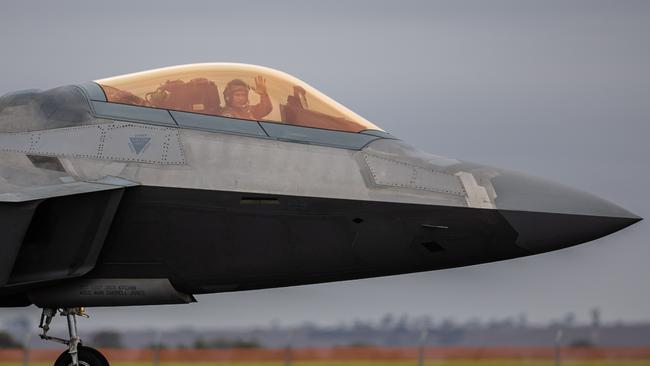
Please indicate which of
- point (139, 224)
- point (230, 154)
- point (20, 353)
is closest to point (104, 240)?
point (139, 224)

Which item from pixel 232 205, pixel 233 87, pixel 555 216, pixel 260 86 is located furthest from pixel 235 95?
pixel 555 216

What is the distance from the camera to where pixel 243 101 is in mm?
14398

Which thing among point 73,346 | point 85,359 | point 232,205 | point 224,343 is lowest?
point 224,343

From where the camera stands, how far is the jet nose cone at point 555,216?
1352 centimetres

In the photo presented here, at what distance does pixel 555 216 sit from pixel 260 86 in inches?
124

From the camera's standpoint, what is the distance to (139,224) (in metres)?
13.9

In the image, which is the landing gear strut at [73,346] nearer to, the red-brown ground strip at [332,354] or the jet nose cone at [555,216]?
the jet nose cone at [555,216]

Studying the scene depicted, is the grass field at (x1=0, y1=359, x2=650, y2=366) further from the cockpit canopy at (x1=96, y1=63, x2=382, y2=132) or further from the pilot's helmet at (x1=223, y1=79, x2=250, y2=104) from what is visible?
the pilot's helmet at (x1=223, y1=79, x2=250, y2=104)

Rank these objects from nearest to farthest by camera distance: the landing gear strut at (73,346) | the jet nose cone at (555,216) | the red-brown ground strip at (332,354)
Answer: the jet nose cone at (555,216) < the landing gear strut at (73,346) < the red-brown ground strip at (332,354)

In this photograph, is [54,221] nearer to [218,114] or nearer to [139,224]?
[139,224]

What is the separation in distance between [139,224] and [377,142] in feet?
7.74

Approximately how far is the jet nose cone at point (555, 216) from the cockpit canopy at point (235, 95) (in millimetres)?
1713

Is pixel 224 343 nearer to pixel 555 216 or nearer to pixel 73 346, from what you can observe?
pixel 73 346

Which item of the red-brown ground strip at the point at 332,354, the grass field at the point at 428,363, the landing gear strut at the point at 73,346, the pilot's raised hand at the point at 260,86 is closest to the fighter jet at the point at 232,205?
the pilot's raised hand at the point at 260,86
